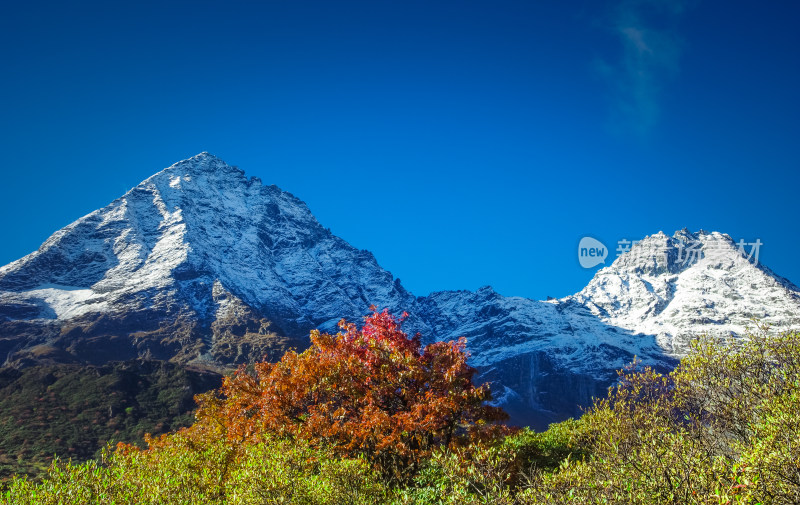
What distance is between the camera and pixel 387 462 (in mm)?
21703

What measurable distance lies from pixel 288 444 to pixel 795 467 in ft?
54.1

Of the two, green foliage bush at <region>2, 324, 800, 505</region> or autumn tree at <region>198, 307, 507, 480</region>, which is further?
autumn tree at <region>198, 307, 507, 480</region>

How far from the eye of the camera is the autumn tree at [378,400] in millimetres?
20625

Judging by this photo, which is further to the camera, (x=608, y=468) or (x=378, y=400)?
(x=378, y=400)

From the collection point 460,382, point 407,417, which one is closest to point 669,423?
point 460,382

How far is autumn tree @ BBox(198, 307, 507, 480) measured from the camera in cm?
2062

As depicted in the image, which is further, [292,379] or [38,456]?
[38,456]

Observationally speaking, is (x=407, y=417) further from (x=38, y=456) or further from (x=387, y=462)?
(x=38, y=456)

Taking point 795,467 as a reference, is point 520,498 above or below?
below

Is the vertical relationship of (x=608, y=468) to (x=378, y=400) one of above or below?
below

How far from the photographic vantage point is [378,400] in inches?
881

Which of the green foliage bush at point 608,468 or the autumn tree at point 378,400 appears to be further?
the autumn tree at point 378,400

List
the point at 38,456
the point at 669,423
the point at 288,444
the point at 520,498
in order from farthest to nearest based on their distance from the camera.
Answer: the point at 38,456
the point at 669,423
the point at 288,444
the point at 520,498

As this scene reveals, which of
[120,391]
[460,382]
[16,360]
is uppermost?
[16,360]
